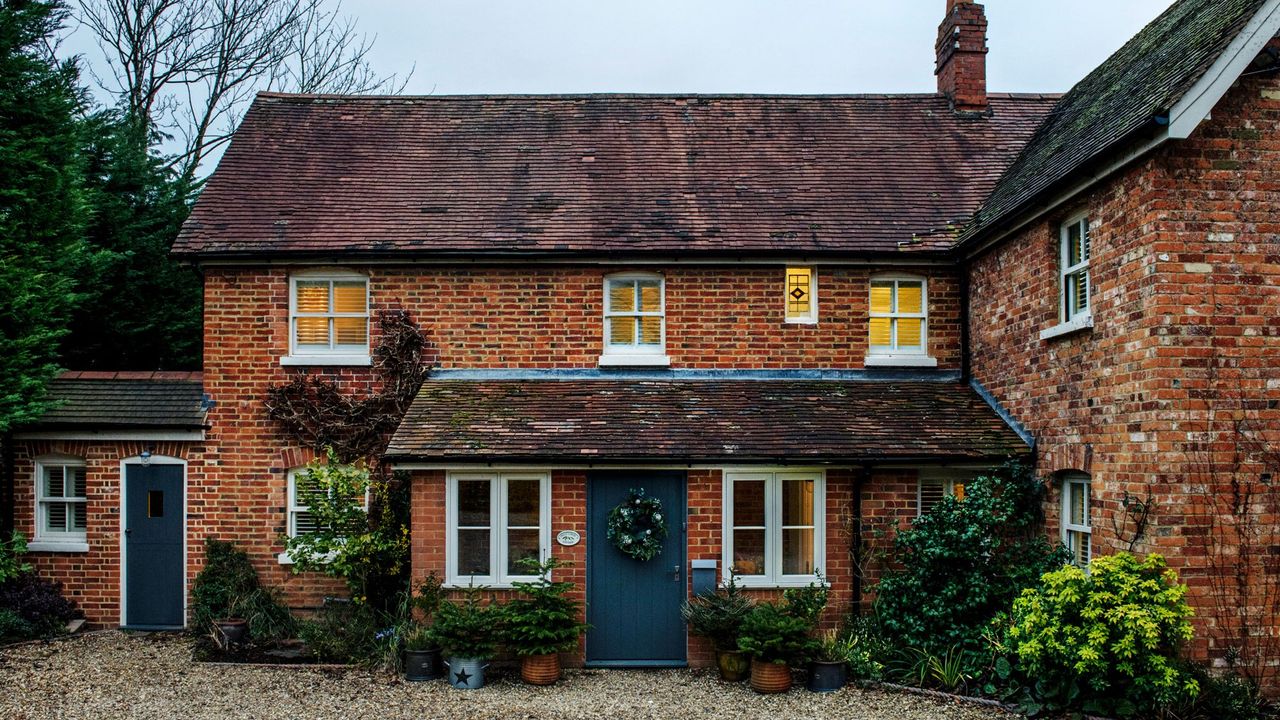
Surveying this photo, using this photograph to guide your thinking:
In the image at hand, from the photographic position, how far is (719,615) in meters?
10.1

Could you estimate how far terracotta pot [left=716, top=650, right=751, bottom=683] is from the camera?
998 centimetres

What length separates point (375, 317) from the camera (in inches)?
496

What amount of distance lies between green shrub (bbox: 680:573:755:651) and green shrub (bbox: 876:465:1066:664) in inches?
66.4

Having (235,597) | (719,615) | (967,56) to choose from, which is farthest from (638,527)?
(967,56)

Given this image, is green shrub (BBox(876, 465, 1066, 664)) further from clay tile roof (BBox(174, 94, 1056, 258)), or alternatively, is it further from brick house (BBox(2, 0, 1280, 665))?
clay tile roof (BBox(174, 94, 1056, 258))

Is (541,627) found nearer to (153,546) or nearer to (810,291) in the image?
(810,291)

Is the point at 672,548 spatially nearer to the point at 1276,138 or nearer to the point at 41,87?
the point at 1276,138

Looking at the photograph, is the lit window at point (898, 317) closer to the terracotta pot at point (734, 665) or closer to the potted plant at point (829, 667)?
the potted plant at point (829, 667)

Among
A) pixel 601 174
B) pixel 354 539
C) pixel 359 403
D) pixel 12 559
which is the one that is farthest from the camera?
pixel 601 174

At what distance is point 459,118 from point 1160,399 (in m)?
11.6

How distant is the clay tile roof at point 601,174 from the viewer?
12688 mm

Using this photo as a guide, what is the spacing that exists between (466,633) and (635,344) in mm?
4742

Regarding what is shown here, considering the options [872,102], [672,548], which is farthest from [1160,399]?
[872,102]

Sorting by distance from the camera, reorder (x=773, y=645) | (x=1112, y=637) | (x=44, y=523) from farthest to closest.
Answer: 1. (x=44, y=523)
2. (x=773, y=645)
3. (x=1112, y=637)
